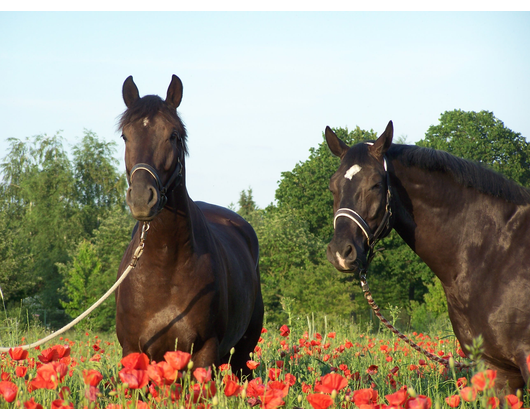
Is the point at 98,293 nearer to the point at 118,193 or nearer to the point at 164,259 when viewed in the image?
the point at 118,193

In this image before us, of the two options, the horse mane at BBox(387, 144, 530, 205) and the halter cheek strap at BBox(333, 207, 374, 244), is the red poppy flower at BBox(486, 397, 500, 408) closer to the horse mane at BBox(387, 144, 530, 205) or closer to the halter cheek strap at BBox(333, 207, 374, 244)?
the halter cheek strap at BBox(333, 207, 374, 244)

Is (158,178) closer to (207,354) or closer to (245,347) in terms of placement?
(207,354)

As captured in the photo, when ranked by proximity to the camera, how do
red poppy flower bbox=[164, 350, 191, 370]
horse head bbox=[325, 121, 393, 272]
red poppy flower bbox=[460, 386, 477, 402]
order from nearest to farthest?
red poppy flower bbox=[460, 386, 477, 402], red poppy flower bbox=[164, 350, 191, 370], horse head bbox=[325, 121, 393, 272]

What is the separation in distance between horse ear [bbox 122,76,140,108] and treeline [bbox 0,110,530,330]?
20567mm

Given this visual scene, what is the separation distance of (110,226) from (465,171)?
1290 inches

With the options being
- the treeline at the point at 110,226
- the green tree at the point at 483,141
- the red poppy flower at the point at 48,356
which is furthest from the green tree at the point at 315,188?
the red poppy flower at the point at 48,356

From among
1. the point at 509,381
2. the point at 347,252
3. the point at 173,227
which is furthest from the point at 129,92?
the point at 509,381

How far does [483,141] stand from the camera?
34.1 meters

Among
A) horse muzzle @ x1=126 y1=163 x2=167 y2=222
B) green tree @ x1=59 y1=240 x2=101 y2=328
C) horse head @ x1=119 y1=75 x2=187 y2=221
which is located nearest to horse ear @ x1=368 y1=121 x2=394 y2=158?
horse head @ x1=119 y1=75 x2=187 y2=221

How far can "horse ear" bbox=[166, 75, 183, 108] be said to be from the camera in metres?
4.15

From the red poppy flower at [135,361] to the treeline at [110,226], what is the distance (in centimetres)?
2192

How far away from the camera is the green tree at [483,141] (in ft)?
108

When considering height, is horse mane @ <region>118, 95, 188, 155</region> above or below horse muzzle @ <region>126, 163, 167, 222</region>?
above

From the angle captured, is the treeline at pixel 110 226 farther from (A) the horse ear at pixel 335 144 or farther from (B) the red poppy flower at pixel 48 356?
(B) the red poppy flower at pixel 48 356
